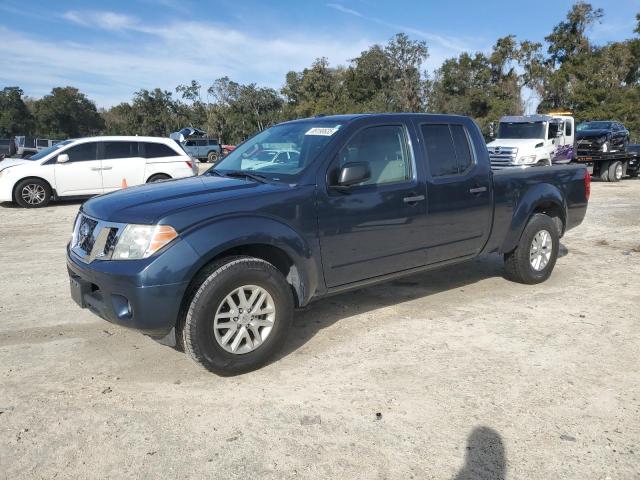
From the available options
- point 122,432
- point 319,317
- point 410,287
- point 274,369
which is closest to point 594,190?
point 410,287

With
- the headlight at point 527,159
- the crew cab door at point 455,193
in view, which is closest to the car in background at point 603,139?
the headlight at point 527,159

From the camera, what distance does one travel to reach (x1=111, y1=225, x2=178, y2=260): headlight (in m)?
3.33

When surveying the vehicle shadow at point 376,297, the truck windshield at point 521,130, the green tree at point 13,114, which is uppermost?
the green tree at point 13,114

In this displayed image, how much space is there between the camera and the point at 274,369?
379cm

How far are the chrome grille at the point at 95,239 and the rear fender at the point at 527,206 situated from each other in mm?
3765

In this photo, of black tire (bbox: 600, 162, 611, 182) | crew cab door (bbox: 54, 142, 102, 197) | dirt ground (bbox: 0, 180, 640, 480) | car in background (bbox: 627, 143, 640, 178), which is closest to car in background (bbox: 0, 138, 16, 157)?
crew cab door (bbox: 54, 142, 102, 197)

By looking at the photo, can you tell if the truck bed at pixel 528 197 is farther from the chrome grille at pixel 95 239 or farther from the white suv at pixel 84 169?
the white suv at pixel 84 169

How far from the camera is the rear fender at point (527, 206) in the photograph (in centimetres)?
545

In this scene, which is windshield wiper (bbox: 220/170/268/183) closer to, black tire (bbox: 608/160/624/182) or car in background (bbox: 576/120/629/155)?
car in background (bbox: 576/120/629/155)

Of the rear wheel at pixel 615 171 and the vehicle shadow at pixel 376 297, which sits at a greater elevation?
the rear wheel at pixel 615 171

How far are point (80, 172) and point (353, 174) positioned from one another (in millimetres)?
Answer: 10379

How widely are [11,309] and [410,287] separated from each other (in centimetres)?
396

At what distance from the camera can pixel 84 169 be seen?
40.9ft

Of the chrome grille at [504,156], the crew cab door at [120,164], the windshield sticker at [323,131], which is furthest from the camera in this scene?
the chrome grille at [504,156]
